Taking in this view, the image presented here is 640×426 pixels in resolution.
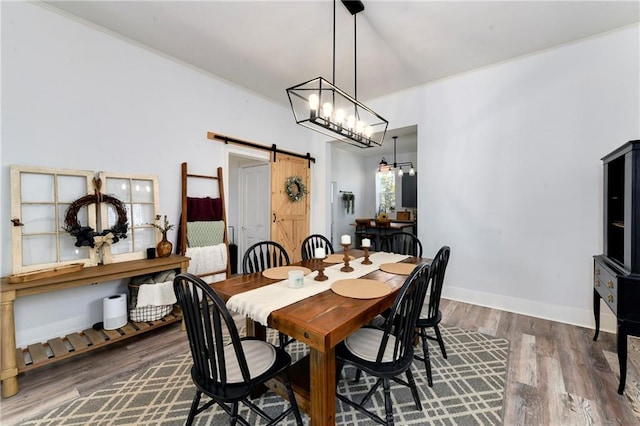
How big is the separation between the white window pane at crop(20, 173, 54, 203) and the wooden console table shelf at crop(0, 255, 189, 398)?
0.69 meters

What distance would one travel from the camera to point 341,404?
68.9 inches

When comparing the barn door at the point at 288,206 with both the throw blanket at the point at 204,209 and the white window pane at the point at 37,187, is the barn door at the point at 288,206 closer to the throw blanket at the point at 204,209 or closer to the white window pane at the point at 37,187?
the throw blanket at the point at 204,209

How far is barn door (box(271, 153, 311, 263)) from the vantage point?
449 centimetres

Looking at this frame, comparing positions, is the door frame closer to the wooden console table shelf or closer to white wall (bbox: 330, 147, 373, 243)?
the wooden console table shelf

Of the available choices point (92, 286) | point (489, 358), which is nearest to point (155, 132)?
point (92, 286)

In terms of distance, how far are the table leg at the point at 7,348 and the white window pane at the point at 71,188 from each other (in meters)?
0.92

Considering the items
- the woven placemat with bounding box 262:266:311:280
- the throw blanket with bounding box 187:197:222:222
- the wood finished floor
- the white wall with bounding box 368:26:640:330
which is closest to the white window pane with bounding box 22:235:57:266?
the wood finished floor

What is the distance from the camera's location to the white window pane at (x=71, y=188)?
239 centimetres

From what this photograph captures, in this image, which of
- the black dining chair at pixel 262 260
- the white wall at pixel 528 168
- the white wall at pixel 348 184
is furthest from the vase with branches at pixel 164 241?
the white wall at pixel 348 184

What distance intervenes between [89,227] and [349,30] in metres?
3.11

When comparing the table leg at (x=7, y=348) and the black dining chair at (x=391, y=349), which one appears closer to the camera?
the black dining chair at (x=391, y=349)

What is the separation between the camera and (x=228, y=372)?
1.37 m

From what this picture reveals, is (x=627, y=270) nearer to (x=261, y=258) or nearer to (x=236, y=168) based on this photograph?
(x=261, y=258)

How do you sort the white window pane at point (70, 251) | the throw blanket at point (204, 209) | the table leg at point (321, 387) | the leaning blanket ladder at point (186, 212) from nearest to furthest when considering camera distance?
the table leg at point (321, 387) < the white window pane at point (70, 251) < the leaning blanket ladder at point (186, 212) < the throw blanket at point (204, 209)
